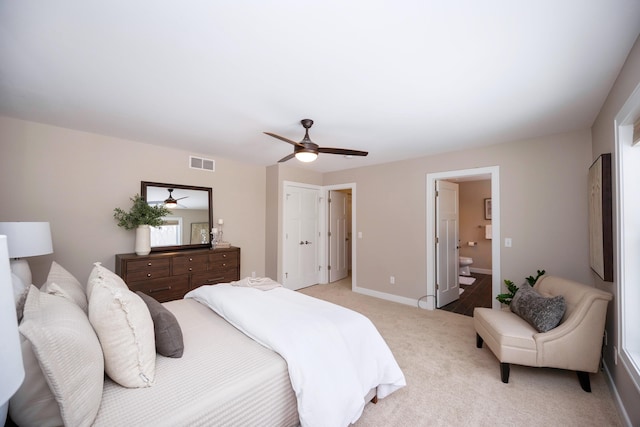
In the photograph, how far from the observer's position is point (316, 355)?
1.52 meters

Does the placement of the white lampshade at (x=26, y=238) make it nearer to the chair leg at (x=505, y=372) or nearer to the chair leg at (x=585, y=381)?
the chair leg at (x=505, y=372)

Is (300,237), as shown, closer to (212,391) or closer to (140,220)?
(140,220)

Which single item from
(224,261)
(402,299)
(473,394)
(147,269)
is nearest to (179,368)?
(473,394)

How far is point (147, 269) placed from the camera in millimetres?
3160

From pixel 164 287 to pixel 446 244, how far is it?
4148mm

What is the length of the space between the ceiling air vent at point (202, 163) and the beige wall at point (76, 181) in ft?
0.22

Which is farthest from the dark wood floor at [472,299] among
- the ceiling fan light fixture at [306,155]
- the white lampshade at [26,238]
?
the white lampshade at [26,238]

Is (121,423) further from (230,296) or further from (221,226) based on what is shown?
(221,226)

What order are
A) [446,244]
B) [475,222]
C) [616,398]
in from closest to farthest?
[616,398] < [446,244] < [475,222]

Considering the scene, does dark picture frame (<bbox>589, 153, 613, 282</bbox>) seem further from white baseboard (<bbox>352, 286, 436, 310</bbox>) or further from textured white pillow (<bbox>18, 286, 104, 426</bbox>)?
textured white pillow (<bbox>18, 286, 104, 426</bbox>)

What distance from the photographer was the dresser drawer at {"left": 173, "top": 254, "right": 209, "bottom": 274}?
3.41 metres

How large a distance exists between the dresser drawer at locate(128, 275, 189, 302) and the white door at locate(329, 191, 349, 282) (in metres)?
2.94

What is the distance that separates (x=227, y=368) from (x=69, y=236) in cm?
297

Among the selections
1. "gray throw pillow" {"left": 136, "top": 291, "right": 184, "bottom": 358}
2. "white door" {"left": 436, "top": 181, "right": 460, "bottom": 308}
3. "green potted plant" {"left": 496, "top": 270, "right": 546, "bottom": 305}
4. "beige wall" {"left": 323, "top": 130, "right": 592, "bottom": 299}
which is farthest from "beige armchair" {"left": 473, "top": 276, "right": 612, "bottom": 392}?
"gray throw pillow" {"left": 136, "top": 291, "right": 184, "bottom": 358}
